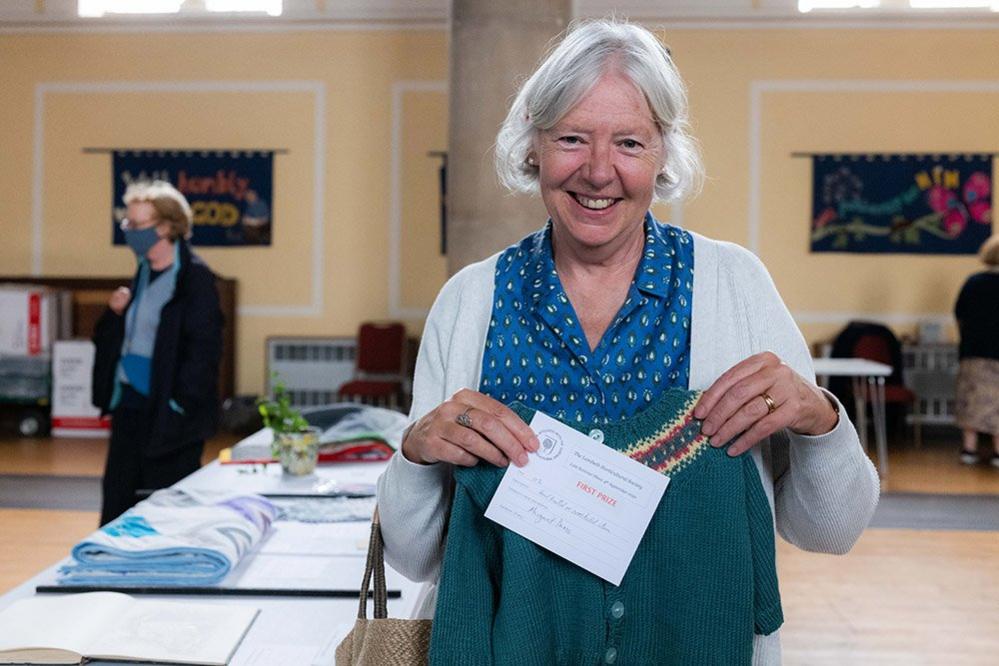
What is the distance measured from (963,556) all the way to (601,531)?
4.79 metres

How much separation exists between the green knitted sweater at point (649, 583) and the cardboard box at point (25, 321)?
28.3ft

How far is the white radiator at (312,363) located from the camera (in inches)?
386

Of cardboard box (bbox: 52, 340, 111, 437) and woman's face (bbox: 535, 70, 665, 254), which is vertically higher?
woman's face (bbox: 535, 70, 665, 254)

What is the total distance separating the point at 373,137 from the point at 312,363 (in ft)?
6.69

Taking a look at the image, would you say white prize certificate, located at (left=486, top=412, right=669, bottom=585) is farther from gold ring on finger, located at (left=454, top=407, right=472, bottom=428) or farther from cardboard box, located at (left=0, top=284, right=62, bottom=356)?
cardboard box, located at (left=0, top=284, right=62, bottom=356)

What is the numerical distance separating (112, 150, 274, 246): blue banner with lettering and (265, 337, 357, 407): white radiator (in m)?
0.95

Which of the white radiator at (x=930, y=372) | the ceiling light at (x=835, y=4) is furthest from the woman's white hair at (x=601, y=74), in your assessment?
the ceiling light at (x=835, y=4)

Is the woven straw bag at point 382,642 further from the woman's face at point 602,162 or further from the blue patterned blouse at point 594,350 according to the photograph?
the woman's face at point 602,162

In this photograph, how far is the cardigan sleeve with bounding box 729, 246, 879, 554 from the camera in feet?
4.52

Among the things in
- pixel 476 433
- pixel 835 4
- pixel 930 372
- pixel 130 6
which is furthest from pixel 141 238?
pixel 835 4

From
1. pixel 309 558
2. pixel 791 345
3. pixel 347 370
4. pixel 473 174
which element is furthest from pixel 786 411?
pixel 347 370

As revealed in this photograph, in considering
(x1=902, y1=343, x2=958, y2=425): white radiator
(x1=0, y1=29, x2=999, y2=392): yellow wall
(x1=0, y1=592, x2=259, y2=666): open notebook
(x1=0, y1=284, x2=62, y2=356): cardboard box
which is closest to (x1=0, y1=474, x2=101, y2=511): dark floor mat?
(x1=0, y1=284, x2=62, y2=356): cardboard box

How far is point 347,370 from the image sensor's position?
385 inches

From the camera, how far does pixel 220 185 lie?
9.80 metres
